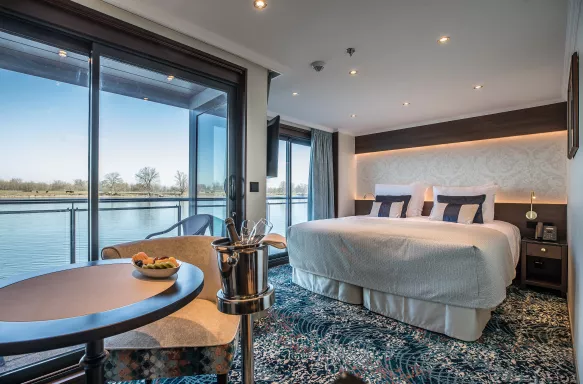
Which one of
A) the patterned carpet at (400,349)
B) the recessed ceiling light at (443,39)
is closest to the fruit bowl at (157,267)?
the patterned carpet at (400,349)

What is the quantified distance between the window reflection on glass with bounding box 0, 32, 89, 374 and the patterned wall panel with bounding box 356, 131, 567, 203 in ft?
15.5

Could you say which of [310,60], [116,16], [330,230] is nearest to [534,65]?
[310,60]

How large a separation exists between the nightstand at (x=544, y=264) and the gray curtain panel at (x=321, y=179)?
9.28 feet

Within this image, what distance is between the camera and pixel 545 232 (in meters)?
3.37

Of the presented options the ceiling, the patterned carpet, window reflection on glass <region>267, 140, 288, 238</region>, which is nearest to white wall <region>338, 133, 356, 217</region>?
window reflection on glass <region>267, 140, 288, 238</region>

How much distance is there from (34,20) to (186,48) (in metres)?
0.91

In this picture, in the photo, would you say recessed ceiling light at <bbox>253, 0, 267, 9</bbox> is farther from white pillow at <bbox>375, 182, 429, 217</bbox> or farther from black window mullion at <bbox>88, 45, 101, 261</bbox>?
white pillow at <bbox>375, 182, 429, 217</bbox>

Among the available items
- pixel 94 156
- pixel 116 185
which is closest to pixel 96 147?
pixel 94 156

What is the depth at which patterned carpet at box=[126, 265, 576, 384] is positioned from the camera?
173 cm

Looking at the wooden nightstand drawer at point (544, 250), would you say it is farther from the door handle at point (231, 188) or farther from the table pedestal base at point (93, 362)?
the table pedestal base at point (93, 362)

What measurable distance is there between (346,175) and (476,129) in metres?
2.28

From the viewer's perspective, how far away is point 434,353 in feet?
6.47

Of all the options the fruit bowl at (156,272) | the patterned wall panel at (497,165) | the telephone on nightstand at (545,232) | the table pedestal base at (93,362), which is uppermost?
the patterned wall panel at (497,165)

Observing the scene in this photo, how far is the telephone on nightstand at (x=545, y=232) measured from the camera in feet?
10.9
